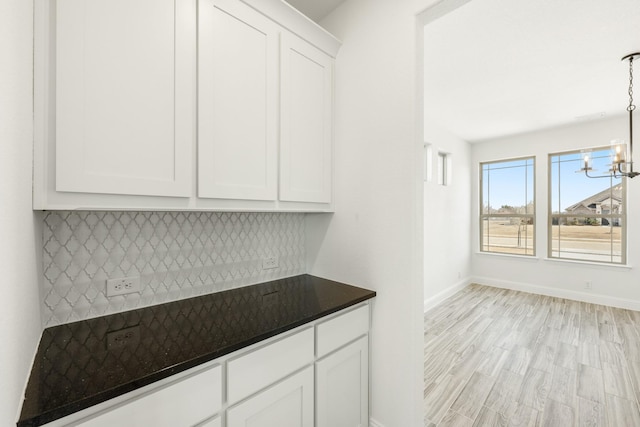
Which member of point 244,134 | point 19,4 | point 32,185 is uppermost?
point 19,4

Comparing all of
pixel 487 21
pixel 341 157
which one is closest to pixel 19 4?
pixel 341 157

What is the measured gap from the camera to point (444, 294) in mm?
4336

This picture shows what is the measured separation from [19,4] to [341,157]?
1486 mm

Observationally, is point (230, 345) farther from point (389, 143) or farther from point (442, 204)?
point (442, 204)

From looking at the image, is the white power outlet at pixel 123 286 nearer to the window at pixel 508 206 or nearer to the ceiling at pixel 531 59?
the ceiling at pixel 531 59

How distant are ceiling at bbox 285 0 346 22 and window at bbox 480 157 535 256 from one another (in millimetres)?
4599

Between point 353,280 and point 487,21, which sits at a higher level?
point 487,21

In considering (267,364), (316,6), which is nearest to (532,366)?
(267,364)

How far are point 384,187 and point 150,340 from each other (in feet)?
4.47

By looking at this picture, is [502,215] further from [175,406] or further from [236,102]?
[175,406]

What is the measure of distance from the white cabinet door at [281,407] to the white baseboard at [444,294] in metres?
3.03

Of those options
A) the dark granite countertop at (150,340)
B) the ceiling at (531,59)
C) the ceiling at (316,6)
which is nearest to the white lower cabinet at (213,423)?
the dark granite countertop at (150,340)

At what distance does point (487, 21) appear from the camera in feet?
6.57

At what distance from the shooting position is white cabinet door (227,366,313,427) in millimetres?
1067
